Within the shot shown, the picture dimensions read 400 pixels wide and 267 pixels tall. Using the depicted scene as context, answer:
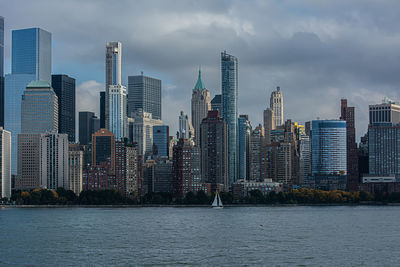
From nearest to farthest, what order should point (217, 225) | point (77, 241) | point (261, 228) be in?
point (77, 241) < point (261, 228) < point (217, 225)

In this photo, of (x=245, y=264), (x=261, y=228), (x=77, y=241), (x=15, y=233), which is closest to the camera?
(x=245, y=264)

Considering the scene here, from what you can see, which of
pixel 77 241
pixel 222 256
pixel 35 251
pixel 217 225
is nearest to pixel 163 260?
pixel 222 256

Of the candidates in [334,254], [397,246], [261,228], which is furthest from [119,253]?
[261,228]

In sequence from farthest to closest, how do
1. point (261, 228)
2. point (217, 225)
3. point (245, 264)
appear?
point (217, 225), point (261, 228), point (245, 264)

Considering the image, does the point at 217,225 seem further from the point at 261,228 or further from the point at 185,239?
the point at 185,239

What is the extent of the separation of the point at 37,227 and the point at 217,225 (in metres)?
39.5

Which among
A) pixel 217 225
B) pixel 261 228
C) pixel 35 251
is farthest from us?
pixel 217 225

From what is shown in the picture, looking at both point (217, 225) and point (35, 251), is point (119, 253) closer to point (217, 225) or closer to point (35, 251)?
point (35, 251)

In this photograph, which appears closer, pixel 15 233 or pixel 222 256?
pixel 222 256

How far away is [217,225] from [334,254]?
61.7 meters

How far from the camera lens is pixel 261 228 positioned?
145250 millimetres

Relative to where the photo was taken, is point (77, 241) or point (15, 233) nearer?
point (77, 241)

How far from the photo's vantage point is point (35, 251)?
10288cm

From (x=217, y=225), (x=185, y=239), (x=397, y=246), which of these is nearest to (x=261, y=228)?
(x=217, y=225)
